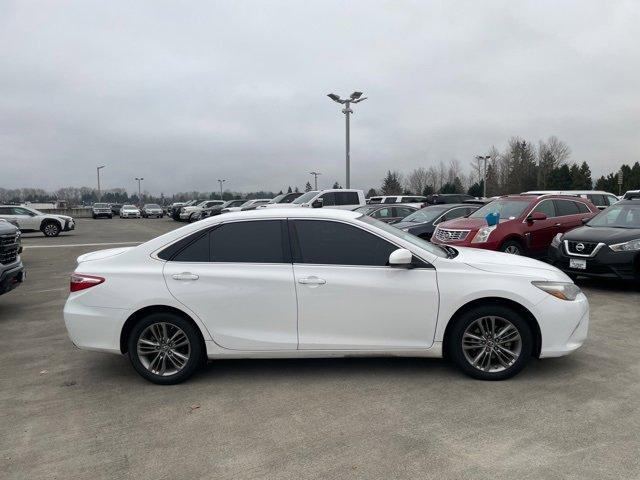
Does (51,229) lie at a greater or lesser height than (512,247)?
lesser

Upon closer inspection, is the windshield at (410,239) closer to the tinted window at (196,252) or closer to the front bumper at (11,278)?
the tinted window at (196,252)

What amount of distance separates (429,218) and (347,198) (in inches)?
293

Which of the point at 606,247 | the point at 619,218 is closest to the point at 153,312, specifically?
the point at 606,247

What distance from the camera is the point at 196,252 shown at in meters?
4.71

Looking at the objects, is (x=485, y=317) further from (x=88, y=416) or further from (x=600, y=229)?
(x=600, y=229)

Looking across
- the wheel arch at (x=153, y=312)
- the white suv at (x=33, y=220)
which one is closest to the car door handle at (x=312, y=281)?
the wheel arch at (x=153, y=312)

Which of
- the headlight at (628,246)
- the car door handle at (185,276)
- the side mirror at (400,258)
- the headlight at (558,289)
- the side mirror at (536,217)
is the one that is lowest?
the headlight at (628,246)

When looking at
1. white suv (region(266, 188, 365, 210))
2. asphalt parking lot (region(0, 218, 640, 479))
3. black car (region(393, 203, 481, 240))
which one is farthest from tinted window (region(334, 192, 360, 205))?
asphalt parking lot (region(0, 218, 640, 479))

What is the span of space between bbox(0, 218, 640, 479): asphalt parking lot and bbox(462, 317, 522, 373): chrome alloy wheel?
0.62 feet

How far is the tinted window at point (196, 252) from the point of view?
4680mm

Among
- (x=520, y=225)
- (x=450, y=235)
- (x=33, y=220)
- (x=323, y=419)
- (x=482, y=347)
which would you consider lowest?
(x=323, y=419)

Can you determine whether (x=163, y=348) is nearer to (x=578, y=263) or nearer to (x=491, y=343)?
(x=491, y=343)

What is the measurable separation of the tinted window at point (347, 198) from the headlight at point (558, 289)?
634 inches

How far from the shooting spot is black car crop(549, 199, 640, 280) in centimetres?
827
